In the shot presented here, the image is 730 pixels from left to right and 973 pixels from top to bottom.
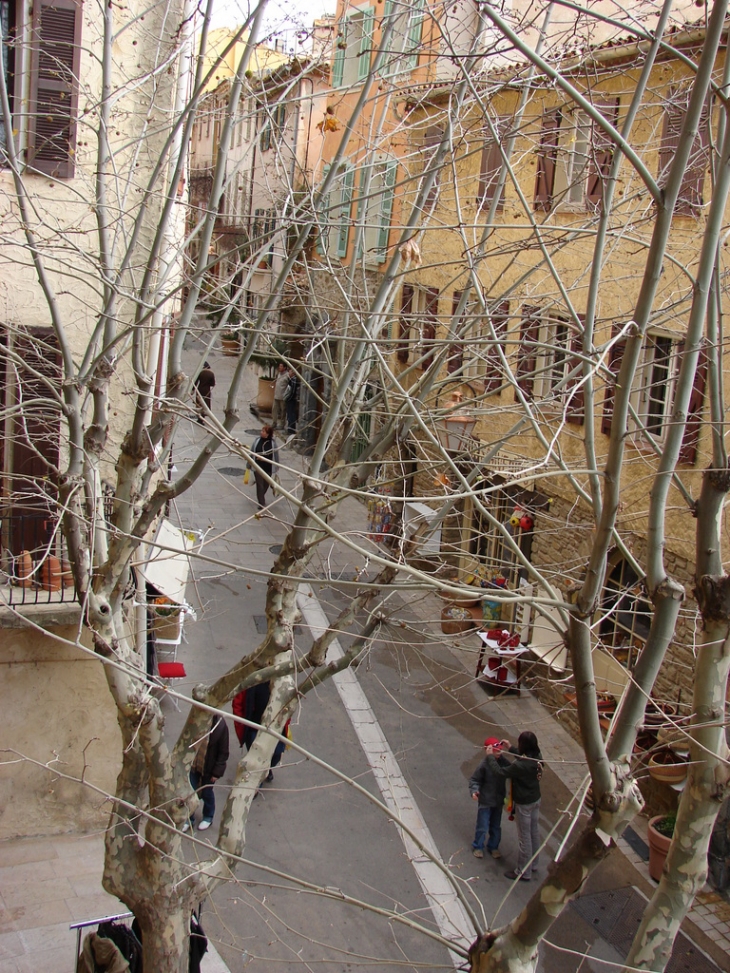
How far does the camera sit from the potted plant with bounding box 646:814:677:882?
966 cm

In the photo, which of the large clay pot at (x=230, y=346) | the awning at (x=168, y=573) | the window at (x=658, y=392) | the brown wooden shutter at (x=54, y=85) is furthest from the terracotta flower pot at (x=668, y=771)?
the brown wooden shutter at (x=54, y=85)

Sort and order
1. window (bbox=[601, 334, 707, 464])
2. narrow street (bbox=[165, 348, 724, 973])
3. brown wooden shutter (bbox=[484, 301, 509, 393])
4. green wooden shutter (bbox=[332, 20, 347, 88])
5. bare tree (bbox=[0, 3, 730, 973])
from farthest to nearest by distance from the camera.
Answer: window (bbox=[601, 334, 707, 464]) < narrow street (bbox=[165, 348, 724, 973]) < green wooden shutter (bbox=[332, 20, 347, 88]) < brown wooden shutter (bbox=[484, 301, 509, 393]) < bare tree (bbox=[0, 3, 730, 973])

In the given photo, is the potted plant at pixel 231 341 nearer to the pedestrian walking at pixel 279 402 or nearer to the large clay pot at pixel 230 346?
the large clay pot at pixel 230 346

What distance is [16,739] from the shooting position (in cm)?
988

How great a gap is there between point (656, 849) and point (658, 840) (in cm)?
14

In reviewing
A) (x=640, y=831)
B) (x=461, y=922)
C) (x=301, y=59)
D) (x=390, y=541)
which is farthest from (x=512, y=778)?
(x=301, y=59)

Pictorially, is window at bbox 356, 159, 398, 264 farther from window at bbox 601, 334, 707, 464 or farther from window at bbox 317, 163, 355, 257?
window at bbox 601, 334, 707, 464

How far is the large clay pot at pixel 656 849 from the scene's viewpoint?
9633mm

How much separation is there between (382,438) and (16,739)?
570cm

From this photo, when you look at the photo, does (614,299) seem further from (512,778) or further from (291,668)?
(291,668)

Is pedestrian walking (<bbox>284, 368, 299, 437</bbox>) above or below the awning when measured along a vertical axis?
above

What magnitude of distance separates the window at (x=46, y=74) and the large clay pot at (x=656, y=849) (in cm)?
888

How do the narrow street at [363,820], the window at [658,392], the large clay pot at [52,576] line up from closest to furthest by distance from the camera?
the narrow street at [363,820] < the large clay pot at [52,576] < the window at [658,392]

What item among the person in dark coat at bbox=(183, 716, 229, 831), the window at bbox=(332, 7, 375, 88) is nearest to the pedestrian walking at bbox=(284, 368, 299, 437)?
the window at bbox=(332, 7, 375, 88)
